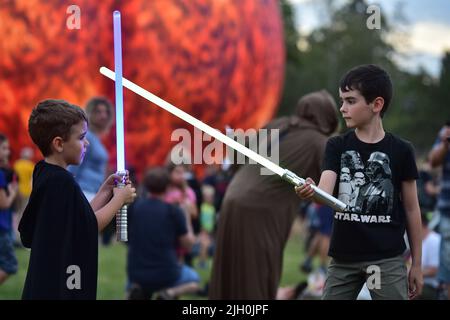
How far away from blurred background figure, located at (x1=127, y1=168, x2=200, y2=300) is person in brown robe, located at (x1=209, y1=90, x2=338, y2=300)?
1.22m

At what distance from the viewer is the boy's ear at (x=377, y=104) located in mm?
4235

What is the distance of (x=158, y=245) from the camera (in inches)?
290

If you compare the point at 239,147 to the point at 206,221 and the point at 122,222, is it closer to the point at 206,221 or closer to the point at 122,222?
the point at 122,222

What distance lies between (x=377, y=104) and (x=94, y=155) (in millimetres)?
3076

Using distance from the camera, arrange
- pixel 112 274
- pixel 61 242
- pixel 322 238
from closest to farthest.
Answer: pixel 61 242 < pixel 112 274 < pixel 322 238

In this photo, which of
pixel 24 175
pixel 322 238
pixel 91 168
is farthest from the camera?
pixel 24 175

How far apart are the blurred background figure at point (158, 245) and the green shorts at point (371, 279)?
10.0 feet

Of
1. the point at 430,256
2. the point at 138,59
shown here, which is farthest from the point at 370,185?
the point at 138,59

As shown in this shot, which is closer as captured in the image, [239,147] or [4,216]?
[239,147]

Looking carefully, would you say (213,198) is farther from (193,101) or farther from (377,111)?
(377,111)

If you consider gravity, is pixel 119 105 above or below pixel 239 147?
above

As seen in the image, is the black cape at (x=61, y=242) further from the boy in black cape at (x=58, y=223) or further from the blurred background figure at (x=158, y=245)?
the blurred background figure at (x=158, y=245)
